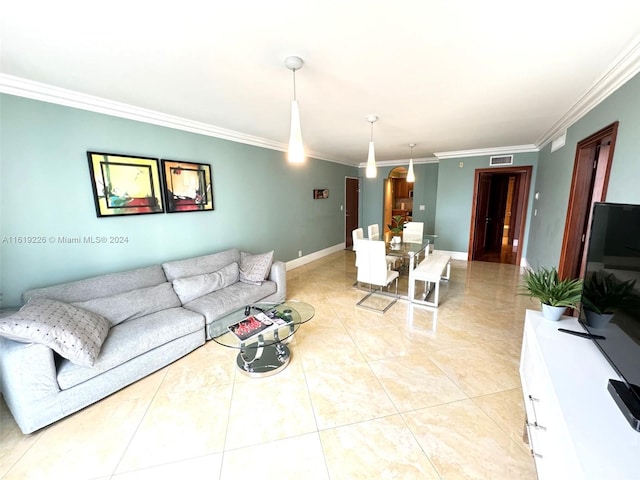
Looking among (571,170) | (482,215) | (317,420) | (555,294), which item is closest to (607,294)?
(555,294)

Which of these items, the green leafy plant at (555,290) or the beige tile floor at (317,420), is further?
the green leafy plant at (555,290)

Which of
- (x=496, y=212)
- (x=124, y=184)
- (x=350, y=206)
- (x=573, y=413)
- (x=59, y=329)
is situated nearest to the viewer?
(x=573, y=413)

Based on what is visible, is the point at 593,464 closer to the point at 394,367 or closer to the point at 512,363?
the point at 394,367

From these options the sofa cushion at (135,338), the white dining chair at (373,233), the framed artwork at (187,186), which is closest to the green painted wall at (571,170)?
the white dining chair at (373,233)

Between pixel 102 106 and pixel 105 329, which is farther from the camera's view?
pixel 102 106

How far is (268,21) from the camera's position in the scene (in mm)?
1407

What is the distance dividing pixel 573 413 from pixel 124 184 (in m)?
3.71

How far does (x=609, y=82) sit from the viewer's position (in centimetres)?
205

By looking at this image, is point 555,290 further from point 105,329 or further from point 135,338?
point 105,329

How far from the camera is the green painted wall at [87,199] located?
2119mm

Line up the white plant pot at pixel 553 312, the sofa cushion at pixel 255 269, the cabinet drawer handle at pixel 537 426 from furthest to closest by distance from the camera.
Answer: the sofa cushion at pixel 255 269 → the white plant pot at pixel 553 312 → the cabinet drawer handle at pixel 537 426

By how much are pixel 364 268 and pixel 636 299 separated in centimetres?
263

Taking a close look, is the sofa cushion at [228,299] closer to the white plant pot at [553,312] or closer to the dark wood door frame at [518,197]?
the white plant pot at [553,312]

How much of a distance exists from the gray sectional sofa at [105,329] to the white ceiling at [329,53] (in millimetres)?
1734
